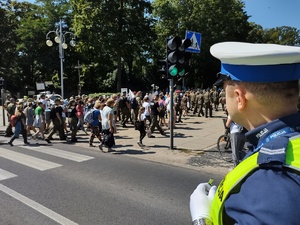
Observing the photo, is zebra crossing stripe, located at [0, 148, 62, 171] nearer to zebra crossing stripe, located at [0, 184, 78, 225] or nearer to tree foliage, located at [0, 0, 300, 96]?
zebra crossing stripe, located at [0, 184, 78, 225]

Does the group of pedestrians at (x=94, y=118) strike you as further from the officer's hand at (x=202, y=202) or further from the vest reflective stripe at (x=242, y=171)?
the vest reflective stripe at (x=242, y=171)

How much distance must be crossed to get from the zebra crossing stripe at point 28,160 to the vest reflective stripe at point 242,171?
7.20m

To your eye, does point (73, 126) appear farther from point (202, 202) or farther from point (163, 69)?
point (202, 202)

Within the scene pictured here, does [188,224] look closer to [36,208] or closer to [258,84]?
[36,208]

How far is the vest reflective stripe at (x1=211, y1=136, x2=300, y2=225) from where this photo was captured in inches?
39.2

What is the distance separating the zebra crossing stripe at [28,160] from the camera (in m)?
7.92

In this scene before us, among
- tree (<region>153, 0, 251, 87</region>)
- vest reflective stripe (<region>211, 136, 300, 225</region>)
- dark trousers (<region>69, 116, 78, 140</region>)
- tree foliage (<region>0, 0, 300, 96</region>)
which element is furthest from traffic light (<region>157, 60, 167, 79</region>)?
tree (<region>153, 0, 251, 87</region>)

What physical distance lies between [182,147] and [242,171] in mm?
9311

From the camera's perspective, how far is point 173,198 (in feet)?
17.7

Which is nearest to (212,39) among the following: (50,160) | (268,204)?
(50,160)

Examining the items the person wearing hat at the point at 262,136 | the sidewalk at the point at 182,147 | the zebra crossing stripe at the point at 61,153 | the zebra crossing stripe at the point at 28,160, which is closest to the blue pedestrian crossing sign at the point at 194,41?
the sidewalk at the point at 182,147

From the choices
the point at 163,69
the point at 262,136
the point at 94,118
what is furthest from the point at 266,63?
the point at 94,118

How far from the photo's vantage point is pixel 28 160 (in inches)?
342

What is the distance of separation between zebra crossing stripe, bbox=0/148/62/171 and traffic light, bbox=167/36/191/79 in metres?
4.58
